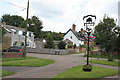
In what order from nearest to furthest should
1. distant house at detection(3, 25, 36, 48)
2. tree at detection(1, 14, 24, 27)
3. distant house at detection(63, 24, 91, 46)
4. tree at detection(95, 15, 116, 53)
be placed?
tree at detection(95, 15, 116, 53) → distant house at detection(3, 25, 36, 48) → distant house at detection(63, 24, 91, 46) → tree at detection(1, 14, 24, 27)

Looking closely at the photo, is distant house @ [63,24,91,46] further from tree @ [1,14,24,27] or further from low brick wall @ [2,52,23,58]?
tree @ [1,14,24,27]

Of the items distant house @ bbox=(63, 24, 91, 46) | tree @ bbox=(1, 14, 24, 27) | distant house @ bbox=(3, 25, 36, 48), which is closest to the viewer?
distant house @ bbox=(3, 25, 36, 48)

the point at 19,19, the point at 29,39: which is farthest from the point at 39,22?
the point at 29,39

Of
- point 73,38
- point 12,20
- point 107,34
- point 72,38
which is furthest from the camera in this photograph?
point 12,20

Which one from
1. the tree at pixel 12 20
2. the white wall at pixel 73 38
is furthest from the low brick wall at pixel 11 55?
the tree at pixel 12 20

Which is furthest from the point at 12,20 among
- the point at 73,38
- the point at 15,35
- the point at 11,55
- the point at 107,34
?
the point at 107,34

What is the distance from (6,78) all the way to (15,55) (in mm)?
12430

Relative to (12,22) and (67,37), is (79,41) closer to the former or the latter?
(67,37)

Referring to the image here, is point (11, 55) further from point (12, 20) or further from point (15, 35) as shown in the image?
point (12, 20)

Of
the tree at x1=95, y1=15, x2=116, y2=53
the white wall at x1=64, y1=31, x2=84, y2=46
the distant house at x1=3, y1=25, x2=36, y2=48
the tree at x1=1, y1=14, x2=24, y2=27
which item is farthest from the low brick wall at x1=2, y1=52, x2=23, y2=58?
the tree at x1=1, y1=14, x2=24, y2=27

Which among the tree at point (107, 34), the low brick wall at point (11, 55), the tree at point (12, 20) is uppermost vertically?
the tree at point (12, 20)

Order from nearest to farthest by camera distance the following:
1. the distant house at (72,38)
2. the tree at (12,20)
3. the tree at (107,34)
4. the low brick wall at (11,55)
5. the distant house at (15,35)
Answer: the tree at (107,34), the low brick wall at (11,55), the distant house at (15,35), the distant house at (72,38), the tree at (12,20)

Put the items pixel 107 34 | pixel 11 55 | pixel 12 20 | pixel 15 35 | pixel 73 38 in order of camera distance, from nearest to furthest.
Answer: pixel 107 34
pixel 11 55
pixel 15 35
pixel 73 38
pixel 12 20

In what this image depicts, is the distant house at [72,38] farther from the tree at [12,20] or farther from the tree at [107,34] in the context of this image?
the tree at [12,20]
